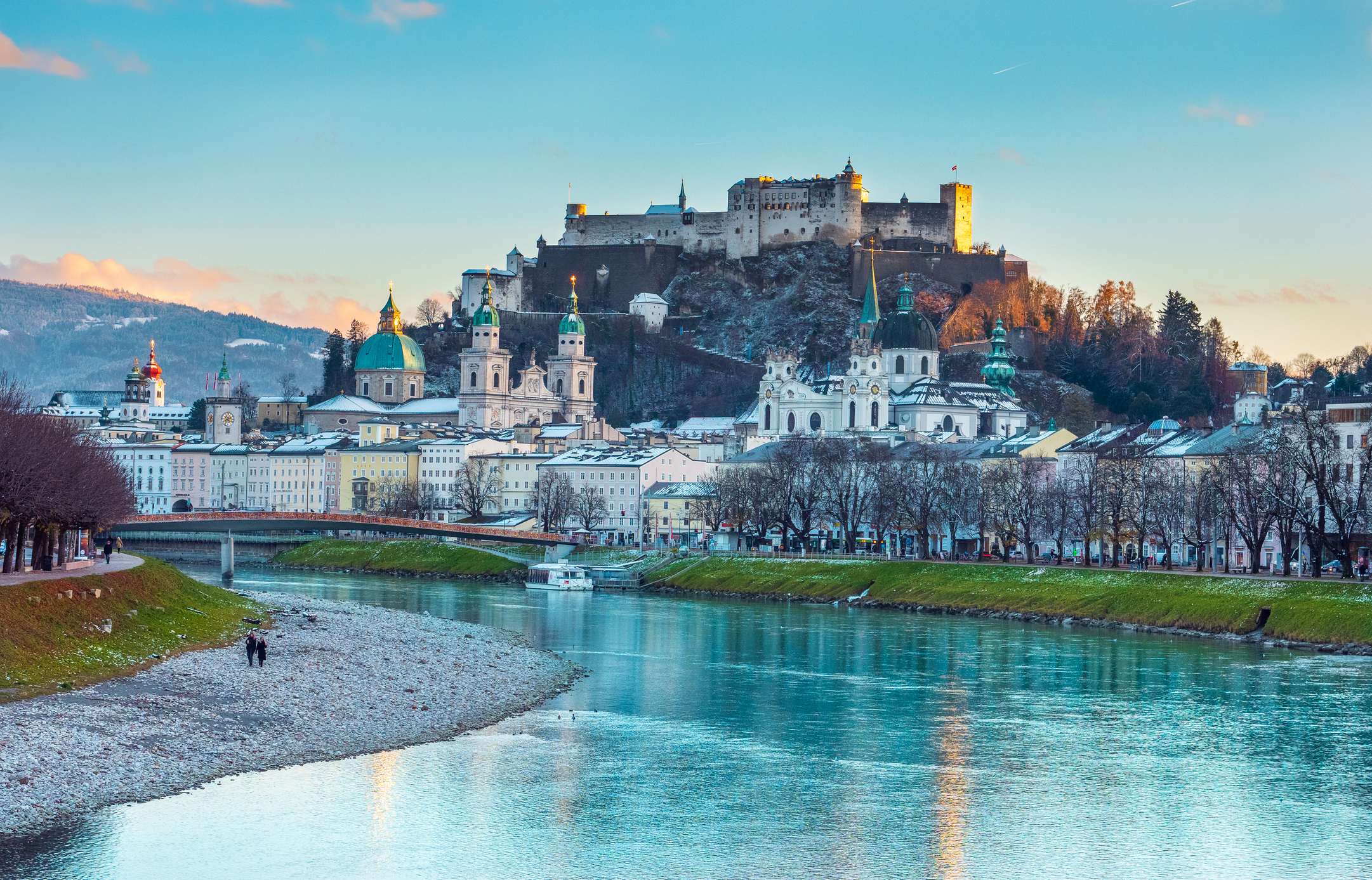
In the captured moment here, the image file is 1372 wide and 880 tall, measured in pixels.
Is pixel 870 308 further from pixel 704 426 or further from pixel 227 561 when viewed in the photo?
pixel 227 561

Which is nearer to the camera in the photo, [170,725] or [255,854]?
[255,854]

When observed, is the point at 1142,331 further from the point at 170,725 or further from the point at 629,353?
the point at 170,725

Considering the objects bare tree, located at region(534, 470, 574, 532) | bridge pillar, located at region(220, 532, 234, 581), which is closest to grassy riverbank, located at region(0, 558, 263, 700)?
bridge pillar, located at region(220, 532, 234, 581)

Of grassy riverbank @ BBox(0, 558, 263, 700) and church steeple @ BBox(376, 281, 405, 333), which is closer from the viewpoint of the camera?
grassy riverbank @ BBox(0, 558, 263, 700)

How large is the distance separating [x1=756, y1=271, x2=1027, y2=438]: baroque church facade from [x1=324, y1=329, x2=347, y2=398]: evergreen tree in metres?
47.8

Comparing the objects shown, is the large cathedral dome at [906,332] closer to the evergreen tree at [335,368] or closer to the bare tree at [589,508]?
the bare tree at [589,508]

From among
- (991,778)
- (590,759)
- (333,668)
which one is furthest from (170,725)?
(991,778)

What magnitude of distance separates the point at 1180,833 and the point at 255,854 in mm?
12458

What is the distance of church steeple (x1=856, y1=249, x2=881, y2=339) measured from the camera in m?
131

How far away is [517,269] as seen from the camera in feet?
497

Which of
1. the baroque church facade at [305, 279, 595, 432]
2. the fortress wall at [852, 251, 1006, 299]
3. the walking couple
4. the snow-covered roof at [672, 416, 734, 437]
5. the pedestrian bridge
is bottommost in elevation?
the walking couple

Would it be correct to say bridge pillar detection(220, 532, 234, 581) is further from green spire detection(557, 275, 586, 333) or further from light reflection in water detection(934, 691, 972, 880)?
green spire detection(557, 275, 586, 333)

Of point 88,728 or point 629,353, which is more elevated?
point 629,353

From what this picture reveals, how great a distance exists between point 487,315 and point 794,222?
81.1 ft
